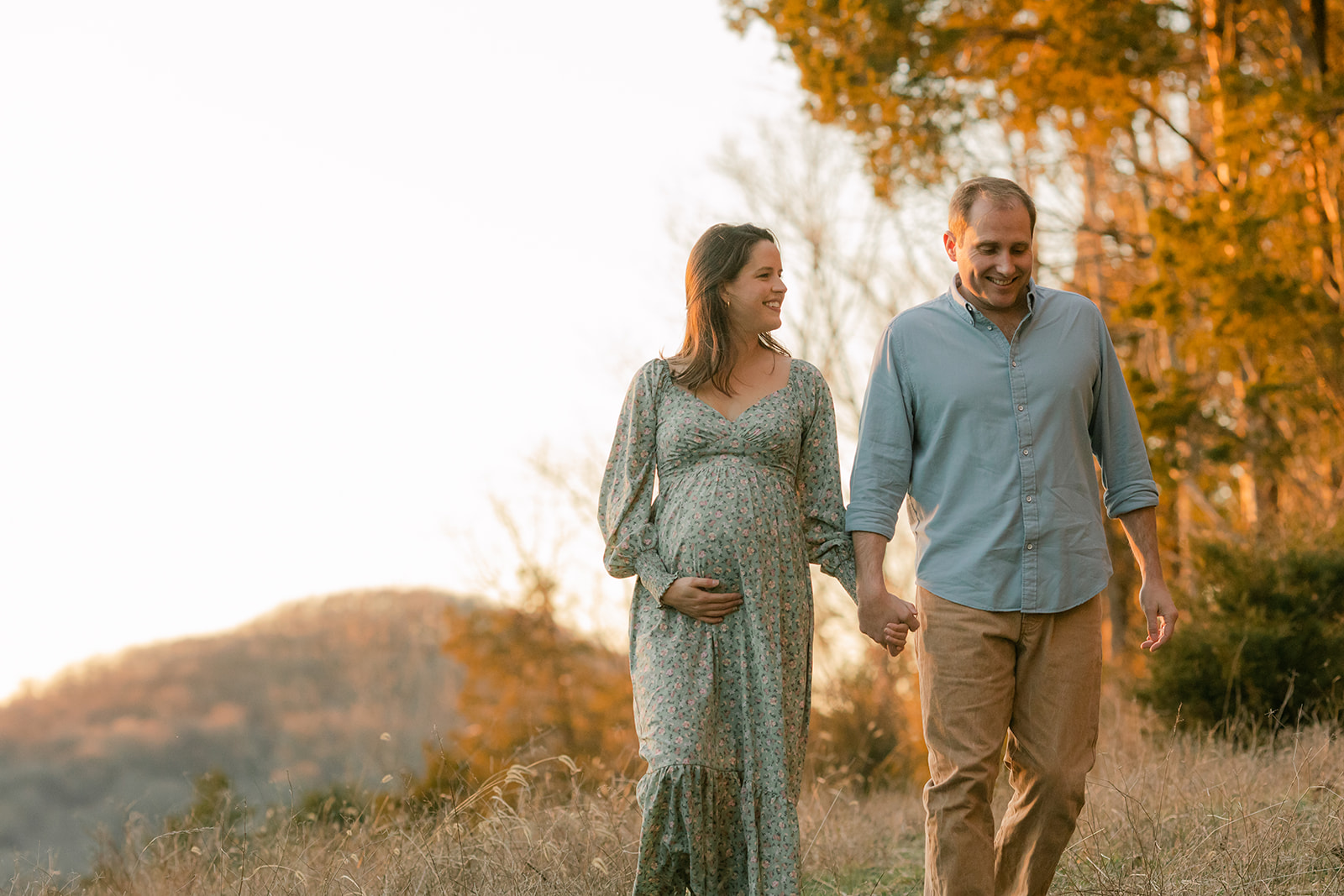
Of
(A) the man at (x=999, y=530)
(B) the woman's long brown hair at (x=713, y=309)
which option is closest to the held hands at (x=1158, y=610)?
(A) the man at (x=999, y=530)

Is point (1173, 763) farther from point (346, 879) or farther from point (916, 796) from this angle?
point (346, 879)

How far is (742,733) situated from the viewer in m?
3.63

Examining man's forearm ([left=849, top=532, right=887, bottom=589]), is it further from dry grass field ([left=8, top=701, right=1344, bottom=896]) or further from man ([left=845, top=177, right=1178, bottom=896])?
dry grass field ([left=8, top=701, right=1344, bottom=896])

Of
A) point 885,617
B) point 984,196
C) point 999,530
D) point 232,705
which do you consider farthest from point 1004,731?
point 232,705

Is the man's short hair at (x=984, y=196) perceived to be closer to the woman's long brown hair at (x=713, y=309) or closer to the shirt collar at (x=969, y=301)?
the shirt collar at (x=969, y=301)

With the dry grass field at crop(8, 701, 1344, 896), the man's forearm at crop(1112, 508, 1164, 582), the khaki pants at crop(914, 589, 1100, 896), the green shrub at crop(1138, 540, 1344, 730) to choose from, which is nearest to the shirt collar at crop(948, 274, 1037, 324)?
the man's forearm at crop(1112, 508, 1164, 582)

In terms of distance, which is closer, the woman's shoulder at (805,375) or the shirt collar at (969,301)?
the shirt collar at (969,301)

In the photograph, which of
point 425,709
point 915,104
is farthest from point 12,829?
point 915,104

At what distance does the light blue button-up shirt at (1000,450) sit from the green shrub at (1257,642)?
3763 mm

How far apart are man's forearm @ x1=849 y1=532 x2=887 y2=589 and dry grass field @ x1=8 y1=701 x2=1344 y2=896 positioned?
1136 millimetres

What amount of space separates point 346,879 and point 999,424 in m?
2.48

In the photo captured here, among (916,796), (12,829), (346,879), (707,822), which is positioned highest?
(707,822)

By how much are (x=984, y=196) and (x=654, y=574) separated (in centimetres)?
143

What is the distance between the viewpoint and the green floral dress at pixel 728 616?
3.52 meters
